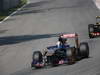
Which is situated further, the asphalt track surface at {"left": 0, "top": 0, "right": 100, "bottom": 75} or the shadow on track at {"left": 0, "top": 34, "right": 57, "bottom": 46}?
the shadow on track at {"left": 0, "top": 34, "right": 57, "bottom": 46}

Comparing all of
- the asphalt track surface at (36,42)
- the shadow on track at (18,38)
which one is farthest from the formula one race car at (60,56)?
the shadow on track at (18,38)

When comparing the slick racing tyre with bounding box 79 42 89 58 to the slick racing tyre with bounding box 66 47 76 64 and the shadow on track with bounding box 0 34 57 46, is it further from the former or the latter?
the shadow on track with bounding box 0 34 57 46

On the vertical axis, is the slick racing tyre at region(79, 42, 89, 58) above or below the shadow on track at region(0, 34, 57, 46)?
above

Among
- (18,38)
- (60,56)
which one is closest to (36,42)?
(18,38)

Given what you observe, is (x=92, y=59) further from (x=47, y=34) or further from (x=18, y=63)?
(x=47, y=34)

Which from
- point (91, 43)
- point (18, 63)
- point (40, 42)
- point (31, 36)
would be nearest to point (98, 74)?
point (18, 63)

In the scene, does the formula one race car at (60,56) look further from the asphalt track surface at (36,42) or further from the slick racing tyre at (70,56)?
the asphalt track surface at (36,42)

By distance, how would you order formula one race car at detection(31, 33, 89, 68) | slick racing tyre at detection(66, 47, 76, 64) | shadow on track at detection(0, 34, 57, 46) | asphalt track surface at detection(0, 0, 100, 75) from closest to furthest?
asphalt track surface at detection(0, 0, 100, 75) < slick racing tyre at detection(66, 47, 76, 64) < formula one race car at detection(31, 33, 89, 68) < shadow on track at detection(0, 34, 57, 46)

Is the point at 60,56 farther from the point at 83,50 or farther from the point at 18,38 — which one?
the point at 18,38

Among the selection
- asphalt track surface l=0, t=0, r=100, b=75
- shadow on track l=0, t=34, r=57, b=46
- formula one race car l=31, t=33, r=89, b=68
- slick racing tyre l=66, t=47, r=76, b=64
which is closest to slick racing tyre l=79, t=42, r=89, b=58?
formula one race car l=31, t=33, r=89, b=68

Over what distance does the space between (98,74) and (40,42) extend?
13.6 meters

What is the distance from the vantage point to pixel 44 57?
2111 centimetres

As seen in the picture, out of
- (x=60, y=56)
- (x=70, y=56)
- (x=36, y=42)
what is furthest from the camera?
(x=36, y=42)

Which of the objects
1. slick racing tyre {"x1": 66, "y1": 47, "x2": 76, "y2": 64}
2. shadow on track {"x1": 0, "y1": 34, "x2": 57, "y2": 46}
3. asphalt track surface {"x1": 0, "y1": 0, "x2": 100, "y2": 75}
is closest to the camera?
asphalt track surface {"x1": 0, "y1": 0, "x2": 100, "y2": 75}
